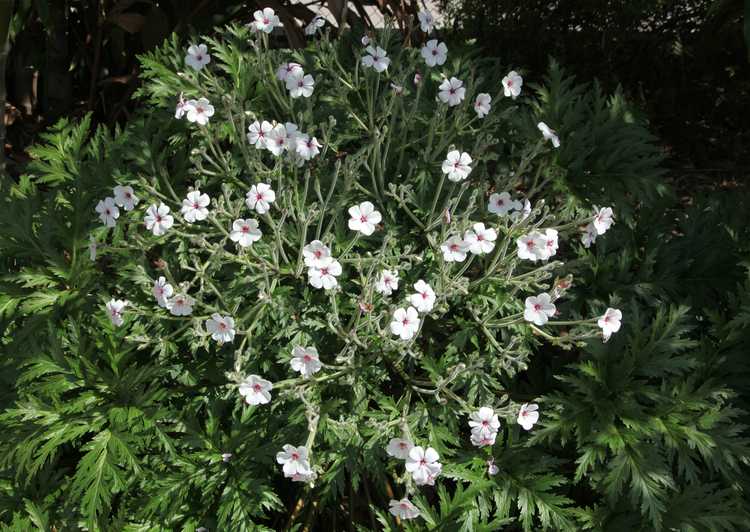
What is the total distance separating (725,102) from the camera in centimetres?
534

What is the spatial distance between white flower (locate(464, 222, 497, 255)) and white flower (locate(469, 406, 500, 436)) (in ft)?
1.63

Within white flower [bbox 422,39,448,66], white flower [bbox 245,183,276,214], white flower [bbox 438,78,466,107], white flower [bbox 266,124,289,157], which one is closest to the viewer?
white flower [bbox 245,183,276,214]

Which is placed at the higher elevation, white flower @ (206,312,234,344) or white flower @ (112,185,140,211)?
white flower @ (112,185,140,211)

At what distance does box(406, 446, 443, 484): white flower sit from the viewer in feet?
6.55

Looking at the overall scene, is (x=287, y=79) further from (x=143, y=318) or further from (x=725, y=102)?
(x=725, y=102)

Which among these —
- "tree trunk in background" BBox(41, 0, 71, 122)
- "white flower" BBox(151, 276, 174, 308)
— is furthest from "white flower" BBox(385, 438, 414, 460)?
"tree trunk in background" BBox(41, 0, 71, 122)

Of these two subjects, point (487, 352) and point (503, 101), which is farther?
point (503, 101)

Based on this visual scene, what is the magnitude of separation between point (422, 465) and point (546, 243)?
81cm

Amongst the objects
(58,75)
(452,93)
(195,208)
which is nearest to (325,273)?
(195,208)

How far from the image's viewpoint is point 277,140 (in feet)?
8.05

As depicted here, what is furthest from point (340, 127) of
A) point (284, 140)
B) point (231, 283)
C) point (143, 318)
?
point (143, 318)

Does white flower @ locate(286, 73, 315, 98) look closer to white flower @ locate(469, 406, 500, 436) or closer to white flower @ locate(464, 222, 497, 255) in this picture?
white flower @ locate(464, 222, 497, 255)

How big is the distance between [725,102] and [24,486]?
5.13 metres

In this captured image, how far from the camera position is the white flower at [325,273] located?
7.18 ft
